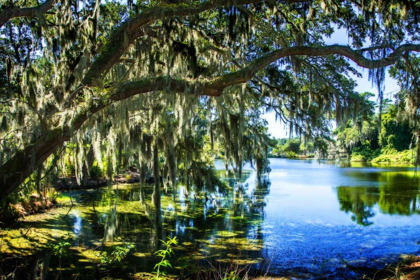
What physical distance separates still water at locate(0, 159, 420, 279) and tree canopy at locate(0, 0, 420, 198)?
1.34 meters

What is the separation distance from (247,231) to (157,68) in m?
4.50

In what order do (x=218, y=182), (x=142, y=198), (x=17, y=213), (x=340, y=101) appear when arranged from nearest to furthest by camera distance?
1. (x=340, y=101)
2. (x=142, y=198)
3. (x=17, y=213)
4. (x=218, y=182)

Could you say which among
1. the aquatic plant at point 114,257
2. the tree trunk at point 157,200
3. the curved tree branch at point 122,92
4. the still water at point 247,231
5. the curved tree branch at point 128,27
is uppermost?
the curved tree branch at point 128,27

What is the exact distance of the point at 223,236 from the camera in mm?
7426

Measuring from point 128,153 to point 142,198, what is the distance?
1.03 meters

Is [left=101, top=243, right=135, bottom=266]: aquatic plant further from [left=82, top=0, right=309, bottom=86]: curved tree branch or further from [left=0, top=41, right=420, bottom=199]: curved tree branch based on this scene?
[left=82, top=0, right=309, bottom=86]: curved tree branch

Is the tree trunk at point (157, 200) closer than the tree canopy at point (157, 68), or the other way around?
the tree canopy at point (157, 68)

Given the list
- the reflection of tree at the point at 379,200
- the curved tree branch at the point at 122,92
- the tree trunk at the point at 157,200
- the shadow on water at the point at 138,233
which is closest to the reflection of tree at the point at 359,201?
the reflection of tree at the point at 379,200

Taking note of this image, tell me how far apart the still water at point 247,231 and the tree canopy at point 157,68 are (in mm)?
1343

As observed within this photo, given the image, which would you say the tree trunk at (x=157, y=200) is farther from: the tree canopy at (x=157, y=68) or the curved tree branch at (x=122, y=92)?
the curved tree branch at (x=122, y=92)

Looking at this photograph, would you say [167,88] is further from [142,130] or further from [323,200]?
[323,200]

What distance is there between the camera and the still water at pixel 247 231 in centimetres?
578

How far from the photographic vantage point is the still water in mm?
5781

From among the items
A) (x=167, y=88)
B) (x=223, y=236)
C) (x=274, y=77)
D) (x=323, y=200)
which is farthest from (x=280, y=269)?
(x=323, y=200)
